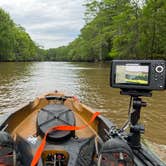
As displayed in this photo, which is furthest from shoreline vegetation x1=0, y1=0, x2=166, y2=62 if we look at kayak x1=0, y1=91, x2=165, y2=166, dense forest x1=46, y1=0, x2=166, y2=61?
kayak x1=0, y1=91, x2=165, y2=166

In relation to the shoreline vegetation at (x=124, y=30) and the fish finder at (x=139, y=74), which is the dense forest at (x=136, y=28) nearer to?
the shoreline vegetation at (x=124, y=30)

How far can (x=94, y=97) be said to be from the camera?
11.5 meters

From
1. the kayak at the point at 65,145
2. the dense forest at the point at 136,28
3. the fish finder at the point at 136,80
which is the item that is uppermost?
the dense forest at the point at 136,28

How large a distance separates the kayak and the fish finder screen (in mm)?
556

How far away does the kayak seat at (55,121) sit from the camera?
340 cm

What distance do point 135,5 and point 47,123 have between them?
36.0 meters

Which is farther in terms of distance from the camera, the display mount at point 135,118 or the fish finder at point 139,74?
the display mount at point 135,118

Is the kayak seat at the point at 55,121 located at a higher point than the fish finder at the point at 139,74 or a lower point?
lower

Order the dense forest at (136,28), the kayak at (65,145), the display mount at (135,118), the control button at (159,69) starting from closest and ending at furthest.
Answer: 1. the kayak at (65,145)
2. the control button at (159,69)
3. the display mount at (135,118)
4. the dense forest at (136,28)

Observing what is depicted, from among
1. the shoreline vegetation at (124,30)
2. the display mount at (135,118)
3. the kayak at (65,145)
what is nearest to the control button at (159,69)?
the display mount at (135,118)

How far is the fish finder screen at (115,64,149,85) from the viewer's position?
320cm

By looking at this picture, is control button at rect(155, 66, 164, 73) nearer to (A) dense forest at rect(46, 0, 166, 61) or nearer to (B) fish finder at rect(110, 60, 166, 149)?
(B) fish finder at rect(110, 60, 166, 149)

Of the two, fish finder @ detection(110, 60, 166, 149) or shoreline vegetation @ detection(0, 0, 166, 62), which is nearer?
fish finder @ detection(110, 60, 166, 149)

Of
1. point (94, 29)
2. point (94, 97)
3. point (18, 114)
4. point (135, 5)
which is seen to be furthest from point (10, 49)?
point (18, 114)
